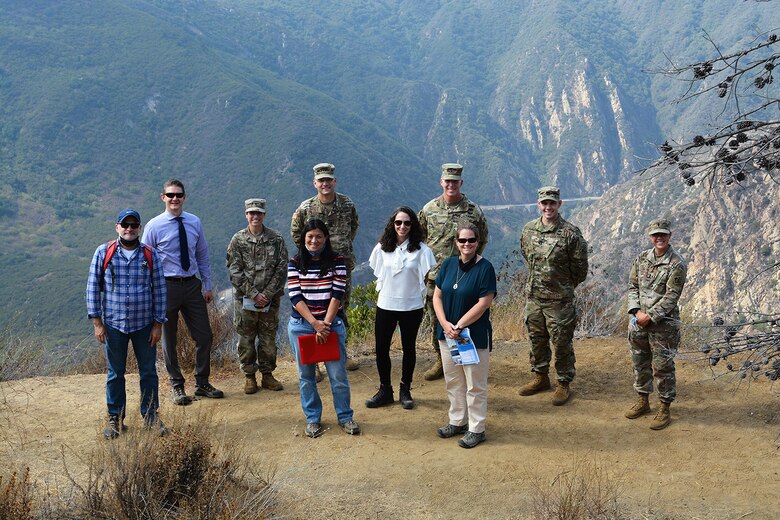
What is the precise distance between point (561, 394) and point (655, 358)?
94 centimetres

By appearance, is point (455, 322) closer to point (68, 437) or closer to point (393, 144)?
point (68, 437)

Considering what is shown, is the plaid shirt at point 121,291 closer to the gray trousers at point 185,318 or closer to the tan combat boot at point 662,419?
the gray trousers at point 185,318

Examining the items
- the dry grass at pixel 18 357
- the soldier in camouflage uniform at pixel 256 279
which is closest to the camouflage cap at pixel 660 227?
the soldier in camouflage uniform at pixel 256 279

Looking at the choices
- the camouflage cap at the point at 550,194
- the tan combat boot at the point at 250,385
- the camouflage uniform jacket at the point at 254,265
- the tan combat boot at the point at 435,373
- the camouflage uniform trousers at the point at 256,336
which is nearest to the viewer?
the camouflage cap at the point at 550,194

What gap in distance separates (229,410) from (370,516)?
2.25 m

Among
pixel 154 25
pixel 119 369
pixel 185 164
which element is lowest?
pixel 119 369

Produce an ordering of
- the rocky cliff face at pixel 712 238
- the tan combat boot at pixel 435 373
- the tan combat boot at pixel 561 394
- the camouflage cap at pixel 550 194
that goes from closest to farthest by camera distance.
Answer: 1. the camouflage cap at pixel 550 194
2. the tan combat boot at pixel 561 394
3. the tan combat boot at pixel 435 373
4. the rocky cliff face at pixel 712 238

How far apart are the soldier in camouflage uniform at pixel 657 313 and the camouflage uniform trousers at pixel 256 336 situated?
3.18m

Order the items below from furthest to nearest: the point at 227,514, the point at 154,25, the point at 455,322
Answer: the point at 154,25, the point at 455,322, the point at 227,514

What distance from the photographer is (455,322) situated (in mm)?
5090

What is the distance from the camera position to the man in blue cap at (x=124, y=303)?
5180 mm

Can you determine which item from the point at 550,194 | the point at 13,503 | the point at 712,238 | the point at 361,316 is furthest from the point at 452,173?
the point at 712,238

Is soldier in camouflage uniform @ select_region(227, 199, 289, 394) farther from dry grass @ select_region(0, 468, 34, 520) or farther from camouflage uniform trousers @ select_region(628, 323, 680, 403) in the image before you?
camouflage uniform trousers @ select_region(628, 323, 680, 403)

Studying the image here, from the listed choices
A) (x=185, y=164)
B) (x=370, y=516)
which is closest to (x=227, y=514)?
(x=370, y=516)
